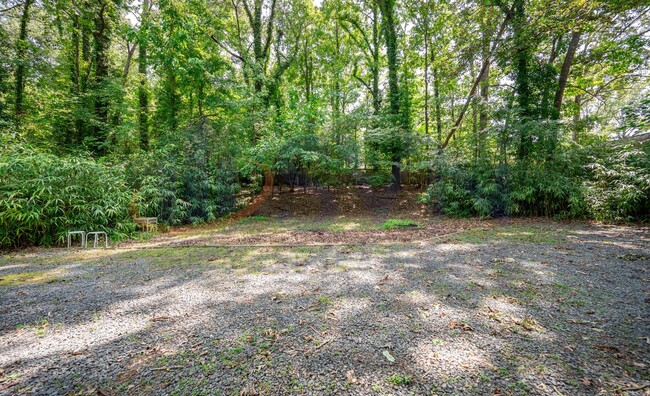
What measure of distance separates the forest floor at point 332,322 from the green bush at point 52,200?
677 mm

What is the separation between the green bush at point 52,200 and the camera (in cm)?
440

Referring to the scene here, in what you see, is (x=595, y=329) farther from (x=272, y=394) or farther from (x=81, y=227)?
(x=81, y=227)

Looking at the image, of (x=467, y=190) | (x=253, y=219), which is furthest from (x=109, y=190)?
(x=467, y=190)

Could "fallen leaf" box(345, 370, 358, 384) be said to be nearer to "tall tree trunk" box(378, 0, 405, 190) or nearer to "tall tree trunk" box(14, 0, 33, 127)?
"tall tree trunk" box(378, 0, 405, 190)

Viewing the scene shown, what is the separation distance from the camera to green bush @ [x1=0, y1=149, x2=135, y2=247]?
4.40 m

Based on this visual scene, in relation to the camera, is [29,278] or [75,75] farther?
[75,75]

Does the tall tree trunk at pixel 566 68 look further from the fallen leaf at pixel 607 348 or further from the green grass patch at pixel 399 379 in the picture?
the green grass patch at pixel 399 379

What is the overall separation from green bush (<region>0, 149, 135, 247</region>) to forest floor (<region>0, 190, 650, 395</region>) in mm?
677

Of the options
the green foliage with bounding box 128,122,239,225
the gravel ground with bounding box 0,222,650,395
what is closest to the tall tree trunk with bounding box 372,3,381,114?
the green foliage with bounding box 128,122,239,225

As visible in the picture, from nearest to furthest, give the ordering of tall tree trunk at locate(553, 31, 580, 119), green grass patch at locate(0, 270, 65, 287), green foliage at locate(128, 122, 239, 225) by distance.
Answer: green grass patch at locate(0, 270, 65, 287), green foliage at locate(128, 122, 239, 225), tall tree trunk at locate(553, 31, 580, 119)

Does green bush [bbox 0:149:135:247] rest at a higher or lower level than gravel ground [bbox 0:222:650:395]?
higher

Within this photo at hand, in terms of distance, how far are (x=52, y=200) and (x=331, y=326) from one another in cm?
591

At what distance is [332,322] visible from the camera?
1.96m

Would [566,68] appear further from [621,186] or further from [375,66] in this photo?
[375,66]
